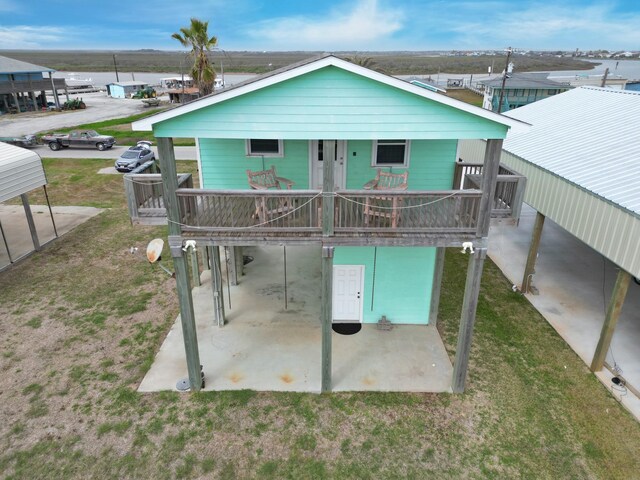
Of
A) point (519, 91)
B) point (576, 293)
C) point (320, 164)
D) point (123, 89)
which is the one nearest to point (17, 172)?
point (320, 164)

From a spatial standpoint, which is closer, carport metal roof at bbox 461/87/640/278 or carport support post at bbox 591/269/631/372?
carport support post at bbox 591/269/631/372

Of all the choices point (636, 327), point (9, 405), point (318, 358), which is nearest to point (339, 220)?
point (318, 358)

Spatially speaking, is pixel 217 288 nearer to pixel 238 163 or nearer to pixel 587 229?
pixel 238 163

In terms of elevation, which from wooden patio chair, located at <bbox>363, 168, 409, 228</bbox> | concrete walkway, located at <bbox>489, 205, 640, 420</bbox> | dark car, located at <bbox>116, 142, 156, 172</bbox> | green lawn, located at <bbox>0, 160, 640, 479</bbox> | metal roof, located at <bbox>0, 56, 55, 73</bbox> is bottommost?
green lawn, located at <bbox>0, 160, 640, 479</bbox>

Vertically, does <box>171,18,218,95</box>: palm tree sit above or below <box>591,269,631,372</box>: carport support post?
above

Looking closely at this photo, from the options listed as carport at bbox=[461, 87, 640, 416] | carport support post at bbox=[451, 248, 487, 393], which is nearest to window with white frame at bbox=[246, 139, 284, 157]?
carport support post at bbox=[451, 248, 487, 393]

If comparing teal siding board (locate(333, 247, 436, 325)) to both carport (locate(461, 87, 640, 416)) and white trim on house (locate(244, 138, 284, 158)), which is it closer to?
white trim on house (locate(244, 138, 284, 158))

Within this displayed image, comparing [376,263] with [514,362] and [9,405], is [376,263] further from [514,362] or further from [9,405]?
[9,405]

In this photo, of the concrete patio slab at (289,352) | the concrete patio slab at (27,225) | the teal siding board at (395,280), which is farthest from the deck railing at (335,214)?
the concrete patio slab at (27,225)

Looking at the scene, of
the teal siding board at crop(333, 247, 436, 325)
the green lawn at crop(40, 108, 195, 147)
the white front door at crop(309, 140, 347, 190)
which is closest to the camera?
the white front door at crop(309, 140, 347, 190)
